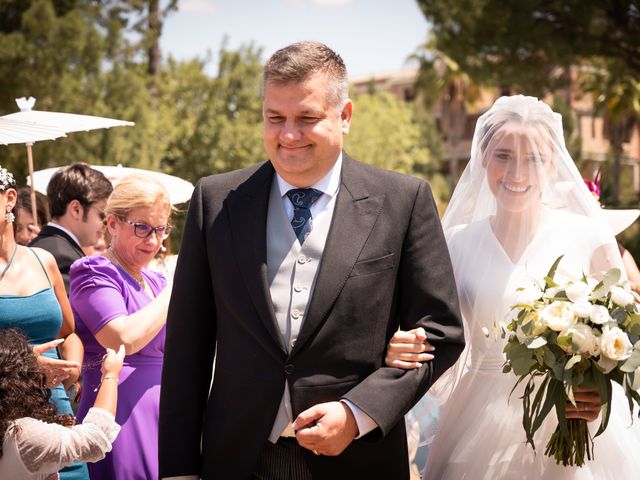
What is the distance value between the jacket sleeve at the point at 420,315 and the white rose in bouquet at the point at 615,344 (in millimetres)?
620

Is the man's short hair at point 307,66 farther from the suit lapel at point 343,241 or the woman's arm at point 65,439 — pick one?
the woman's arm at point 65,439

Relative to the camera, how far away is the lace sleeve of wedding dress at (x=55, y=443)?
353 cm

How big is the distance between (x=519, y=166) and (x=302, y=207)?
1423 millimetres

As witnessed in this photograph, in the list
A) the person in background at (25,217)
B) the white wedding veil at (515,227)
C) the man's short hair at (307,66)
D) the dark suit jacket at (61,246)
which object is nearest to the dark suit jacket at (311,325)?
the man's short hair at (307,66)

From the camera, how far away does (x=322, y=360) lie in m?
3.24

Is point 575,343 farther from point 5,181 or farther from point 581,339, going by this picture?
point 5,181

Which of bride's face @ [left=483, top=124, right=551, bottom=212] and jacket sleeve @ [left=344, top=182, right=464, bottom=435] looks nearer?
jacket sleeve @ [left=344, top=182, right=464, bottom=435]

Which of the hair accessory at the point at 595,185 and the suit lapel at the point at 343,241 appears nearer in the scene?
the suit lapel at the point at 343,241

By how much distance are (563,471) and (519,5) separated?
15904mm

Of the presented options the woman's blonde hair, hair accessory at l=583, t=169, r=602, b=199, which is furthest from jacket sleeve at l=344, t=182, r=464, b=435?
hair accessory at l=583, t=169, r=602, b=199

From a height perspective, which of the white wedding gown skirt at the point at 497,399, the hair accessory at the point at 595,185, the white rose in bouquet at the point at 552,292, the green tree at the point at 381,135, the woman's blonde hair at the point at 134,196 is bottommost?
the green tree at the point at 381,135

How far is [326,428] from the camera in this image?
3.06m

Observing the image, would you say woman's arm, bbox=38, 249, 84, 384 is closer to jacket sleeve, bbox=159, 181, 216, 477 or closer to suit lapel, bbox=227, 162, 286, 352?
jacket sleeve, bbox=159, 181, 216, 477

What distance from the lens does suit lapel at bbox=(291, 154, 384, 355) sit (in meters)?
3.22
